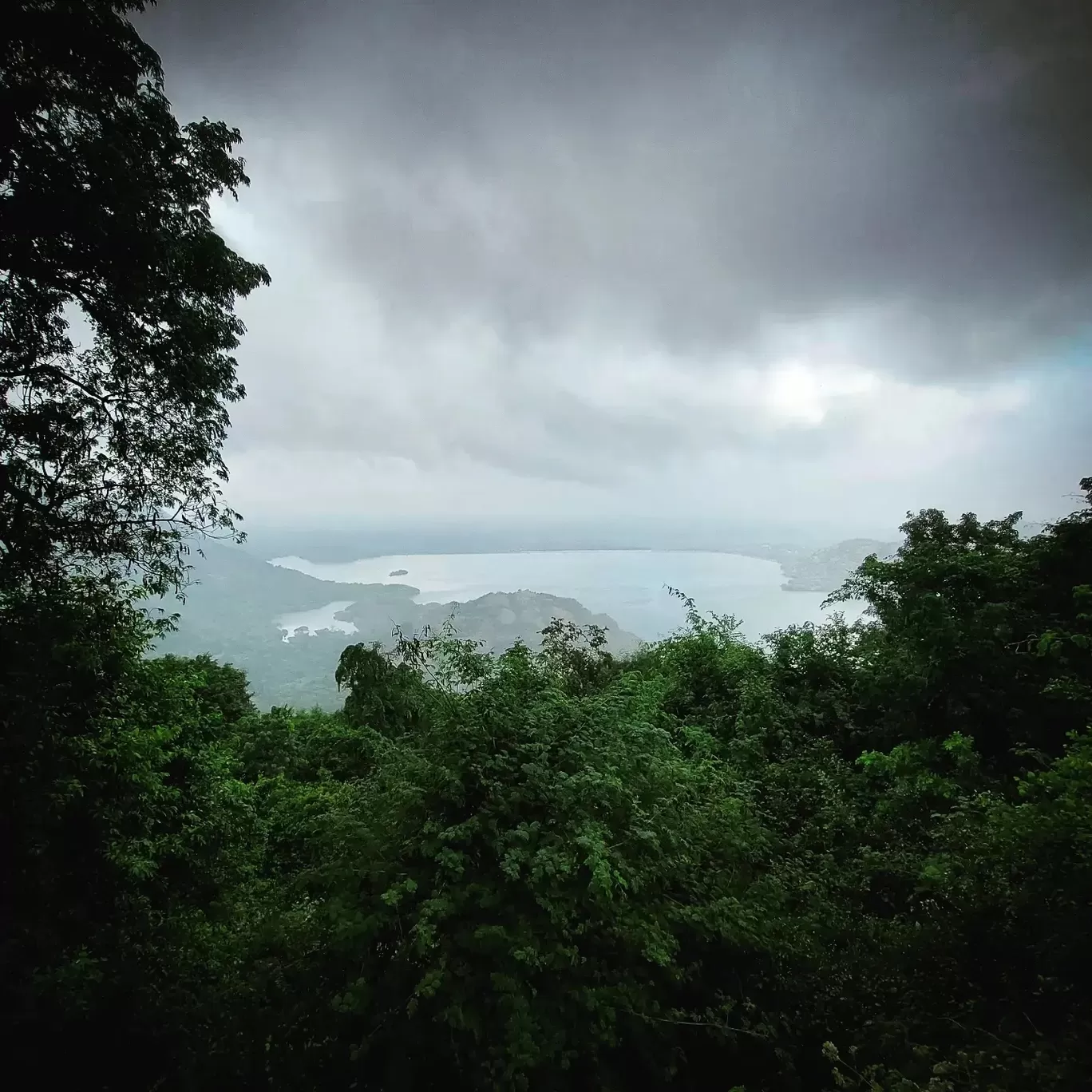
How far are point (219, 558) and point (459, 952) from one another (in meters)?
50.2

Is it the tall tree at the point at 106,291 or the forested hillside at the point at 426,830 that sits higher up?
the tall tree at the point at 106,291

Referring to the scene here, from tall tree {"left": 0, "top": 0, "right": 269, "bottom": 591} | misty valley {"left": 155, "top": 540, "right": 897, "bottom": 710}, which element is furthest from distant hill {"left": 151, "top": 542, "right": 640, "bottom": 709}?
tall tree {"left": 0, "top": 0, "right": 269, "bottom": 591}

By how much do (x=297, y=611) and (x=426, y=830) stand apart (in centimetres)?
5408

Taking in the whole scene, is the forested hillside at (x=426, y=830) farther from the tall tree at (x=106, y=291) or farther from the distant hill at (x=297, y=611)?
the distant hill at (x=297, y=611)

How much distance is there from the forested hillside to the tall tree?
0.12ft

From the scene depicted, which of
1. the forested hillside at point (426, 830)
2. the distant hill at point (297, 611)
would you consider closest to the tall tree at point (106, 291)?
the forested hillside at point (426, 830)

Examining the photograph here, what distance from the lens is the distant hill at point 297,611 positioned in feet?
91.7

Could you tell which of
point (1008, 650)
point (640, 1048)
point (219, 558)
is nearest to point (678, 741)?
point (1008, 650)

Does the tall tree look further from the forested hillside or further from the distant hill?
the distant hill

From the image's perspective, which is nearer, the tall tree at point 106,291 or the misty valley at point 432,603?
the tall tree at point 106,291

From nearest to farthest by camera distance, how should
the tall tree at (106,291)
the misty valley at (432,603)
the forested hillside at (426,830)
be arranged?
the forested hillside at (426,830), the tall tree at (106,291), the misty valley at (432,603)

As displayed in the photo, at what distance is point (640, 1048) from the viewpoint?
3.32 metres

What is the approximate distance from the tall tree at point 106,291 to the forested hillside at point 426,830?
0.04 m

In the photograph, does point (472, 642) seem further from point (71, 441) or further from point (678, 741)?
point (71, 441)
